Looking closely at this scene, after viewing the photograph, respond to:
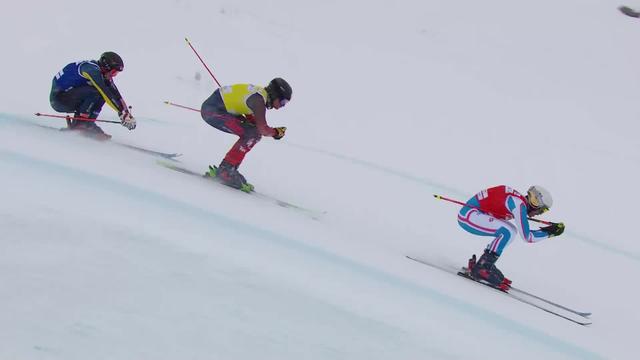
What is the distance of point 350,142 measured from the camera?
9227 mm

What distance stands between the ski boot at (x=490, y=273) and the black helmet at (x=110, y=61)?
390 centimetres

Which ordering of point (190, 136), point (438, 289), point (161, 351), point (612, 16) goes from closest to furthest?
1. point (161, 351)
2. point (438, 289)
3. point (190, 136)
4. point (612, 16)

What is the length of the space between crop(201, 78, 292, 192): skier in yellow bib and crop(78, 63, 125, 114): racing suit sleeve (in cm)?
84

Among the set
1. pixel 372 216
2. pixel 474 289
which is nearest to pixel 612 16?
pixel 372 216

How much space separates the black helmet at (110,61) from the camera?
19.5 feet

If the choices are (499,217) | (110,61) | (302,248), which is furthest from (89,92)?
(499,217)

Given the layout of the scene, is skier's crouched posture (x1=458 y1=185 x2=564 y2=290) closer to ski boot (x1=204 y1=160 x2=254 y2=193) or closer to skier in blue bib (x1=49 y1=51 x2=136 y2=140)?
ski boot (x1=204 y1=160 x2=254 y2=193)

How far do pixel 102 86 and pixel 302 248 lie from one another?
269cm

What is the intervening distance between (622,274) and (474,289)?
250cm

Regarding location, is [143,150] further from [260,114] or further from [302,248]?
[302,248]

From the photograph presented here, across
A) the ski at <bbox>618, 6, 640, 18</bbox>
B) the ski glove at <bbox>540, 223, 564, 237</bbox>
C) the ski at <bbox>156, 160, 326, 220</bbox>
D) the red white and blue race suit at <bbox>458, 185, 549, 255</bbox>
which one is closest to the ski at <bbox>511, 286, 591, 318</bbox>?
the red white and blue race suit at <bbox>458, 185, 549, 255</bbox>

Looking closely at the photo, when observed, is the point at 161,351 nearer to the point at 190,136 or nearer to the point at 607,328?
the point at 607,328

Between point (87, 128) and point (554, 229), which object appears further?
point (87, 128)

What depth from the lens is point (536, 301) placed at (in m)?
5.42
